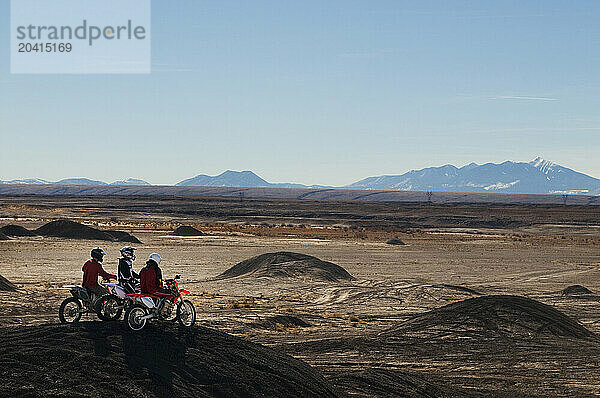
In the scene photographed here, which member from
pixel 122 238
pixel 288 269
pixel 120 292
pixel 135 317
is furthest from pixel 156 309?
pixel 122 238

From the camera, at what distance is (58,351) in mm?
10336

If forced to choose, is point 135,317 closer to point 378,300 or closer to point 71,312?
point 71,312

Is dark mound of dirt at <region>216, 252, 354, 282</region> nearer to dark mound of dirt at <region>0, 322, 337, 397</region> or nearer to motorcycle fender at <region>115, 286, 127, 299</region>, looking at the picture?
motorcycle fender at <region>115, 286, 127, 299</region>

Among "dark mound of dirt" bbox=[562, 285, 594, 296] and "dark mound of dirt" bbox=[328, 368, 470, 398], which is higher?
"dark mound of dirt" bbox=[328, 368, 470, 398]

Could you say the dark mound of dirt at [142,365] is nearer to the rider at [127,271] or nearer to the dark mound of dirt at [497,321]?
the rider at [127,271]

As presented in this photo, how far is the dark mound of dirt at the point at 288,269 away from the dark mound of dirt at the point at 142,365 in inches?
935

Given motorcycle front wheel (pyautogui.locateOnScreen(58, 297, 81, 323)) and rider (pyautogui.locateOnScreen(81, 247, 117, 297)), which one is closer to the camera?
rider (pyautogui.locateOnScreen(81, 247, 117, 297))

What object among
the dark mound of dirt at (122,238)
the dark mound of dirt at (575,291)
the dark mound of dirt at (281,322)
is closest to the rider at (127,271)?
the dark mound of dirt at (281,322)

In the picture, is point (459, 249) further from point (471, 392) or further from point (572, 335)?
point (471, 392)

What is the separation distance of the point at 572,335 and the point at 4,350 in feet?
56.8

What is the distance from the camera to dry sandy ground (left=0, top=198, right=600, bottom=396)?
1623 cm

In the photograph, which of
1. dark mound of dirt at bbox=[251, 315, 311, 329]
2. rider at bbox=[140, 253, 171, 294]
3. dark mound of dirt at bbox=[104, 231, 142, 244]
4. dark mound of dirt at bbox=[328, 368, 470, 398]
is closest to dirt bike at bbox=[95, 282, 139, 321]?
rider at bbox=[140, 253, 171, 294]

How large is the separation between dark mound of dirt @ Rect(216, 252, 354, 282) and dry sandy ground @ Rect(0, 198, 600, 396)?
130cm

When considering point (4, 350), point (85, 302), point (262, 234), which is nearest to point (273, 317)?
point (85, 302)
